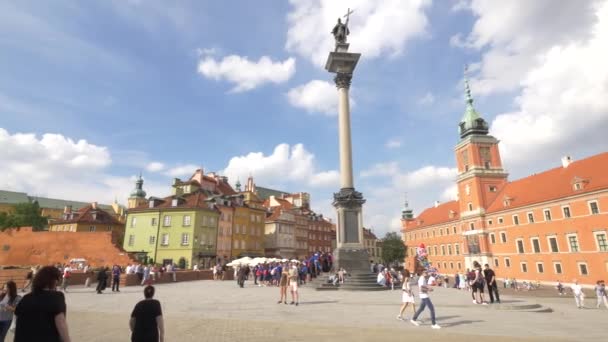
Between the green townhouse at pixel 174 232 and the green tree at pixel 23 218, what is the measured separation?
26.5m

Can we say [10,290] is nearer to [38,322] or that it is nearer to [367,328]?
[38,322]

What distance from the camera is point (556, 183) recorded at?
48938mm

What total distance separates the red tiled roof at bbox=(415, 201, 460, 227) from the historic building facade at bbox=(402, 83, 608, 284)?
27 centimetres

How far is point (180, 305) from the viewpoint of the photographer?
45.7 ft

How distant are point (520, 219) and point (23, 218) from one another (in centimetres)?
8607

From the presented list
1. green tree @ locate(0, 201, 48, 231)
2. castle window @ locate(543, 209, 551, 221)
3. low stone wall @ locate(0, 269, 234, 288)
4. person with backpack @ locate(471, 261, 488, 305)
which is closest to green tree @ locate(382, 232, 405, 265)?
A: castle window @ locate(543, 209, 551, 221)

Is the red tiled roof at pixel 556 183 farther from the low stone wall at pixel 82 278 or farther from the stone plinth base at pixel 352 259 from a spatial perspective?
the low stone wall at pixel 82 278

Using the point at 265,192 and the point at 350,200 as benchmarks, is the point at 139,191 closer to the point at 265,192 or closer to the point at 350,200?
the point at 265,192

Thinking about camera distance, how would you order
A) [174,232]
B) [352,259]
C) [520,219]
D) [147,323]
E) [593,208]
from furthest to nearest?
[520,219] < [174,232] < [593,208] < [352,259] < [147,323]

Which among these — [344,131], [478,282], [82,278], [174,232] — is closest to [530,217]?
[344,131]

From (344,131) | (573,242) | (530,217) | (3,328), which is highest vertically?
(344,131)

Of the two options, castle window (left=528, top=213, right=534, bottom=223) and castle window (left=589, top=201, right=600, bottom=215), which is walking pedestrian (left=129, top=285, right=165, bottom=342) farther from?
castle window (left=528, top=213, right=534, bottom=223)

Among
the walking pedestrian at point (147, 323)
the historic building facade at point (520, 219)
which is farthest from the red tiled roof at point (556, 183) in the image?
the walking pedestrian at point (147, 323)

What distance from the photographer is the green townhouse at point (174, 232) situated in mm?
47781
